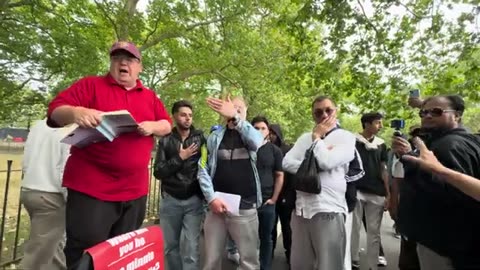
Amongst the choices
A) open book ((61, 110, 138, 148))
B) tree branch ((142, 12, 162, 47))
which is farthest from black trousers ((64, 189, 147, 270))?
tree branch ((142, 12, 162, 47))

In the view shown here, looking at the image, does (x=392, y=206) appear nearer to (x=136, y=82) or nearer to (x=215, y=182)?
(x=215, y=182)

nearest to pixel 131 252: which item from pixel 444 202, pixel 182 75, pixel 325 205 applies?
pixel 444 202

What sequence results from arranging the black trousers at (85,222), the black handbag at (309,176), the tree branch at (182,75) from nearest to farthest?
the black trousers at (85,222) → the black handbag at (309,176) → the tree branch at (182,75)

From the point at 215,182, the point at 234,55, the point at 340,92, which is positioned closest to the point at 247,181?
the point at 215,182

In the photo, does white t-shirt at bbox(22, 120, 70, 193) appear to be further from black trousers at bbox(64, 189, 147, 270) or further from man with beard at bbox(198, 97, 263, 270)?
black trousers at bbox(64, 189, 147, 270)

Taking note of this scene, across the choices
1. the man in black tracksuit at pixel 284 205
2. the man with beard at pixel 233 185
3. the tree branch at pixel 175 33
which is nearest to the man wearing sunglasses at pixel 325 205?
the man with beard at pixel 233 185

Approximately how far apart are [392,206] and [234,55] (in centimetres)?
1033

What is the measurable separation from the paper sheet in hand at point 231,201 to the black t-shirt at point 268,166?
1431mm

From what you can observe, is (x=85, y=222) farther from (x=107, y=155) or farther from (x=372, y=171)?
(x=372, y=171)

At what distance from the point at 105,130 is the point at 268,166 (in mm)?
3237

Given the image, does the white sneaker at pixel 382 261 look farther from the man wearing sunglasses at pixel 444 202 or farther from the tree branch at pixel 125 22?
the tree branch at pixel 125 22

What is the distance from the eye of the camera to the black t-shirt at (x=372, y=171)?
5469 millimetres

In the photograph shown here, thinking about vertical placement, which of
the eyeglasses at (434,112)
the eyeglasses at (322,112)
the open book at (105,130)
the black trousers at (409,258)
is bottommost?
the black trousers at (409,258)

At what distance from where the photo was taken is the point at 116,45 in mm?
2467
